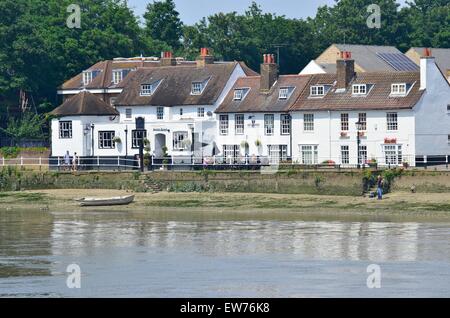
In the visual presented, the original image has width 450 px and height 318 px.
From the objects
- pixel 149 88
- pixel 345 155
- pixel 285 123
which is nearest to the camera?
pixel 345 155

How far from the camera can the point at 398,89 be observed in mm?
98062

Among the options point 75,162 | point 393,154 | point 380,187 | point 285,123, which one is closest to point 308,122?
point 285,123

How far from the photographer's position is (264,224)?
78.8 m

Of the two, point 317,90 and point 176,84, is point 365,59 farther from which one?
point 317,90

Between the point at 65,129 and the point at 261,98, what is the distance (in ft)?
49.8

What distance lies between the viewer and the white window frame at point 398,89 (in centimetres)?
9762

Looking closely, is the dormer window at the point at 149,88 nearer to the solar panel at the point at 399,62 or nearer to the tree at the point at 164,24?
the solar panel at the point at 399,62

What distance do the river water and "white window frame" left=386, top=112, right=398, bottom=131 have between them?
50.8 feet

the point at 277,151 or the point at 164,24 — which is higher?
the point at 164,24

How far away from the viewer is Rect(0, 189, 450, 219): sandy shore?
273 feet

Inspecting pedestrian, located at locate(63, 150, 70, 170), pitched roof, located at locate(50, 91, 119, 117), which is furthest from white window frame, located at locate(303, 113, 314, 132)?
pedestrian, located at locate(63, 150, 70, 170)
